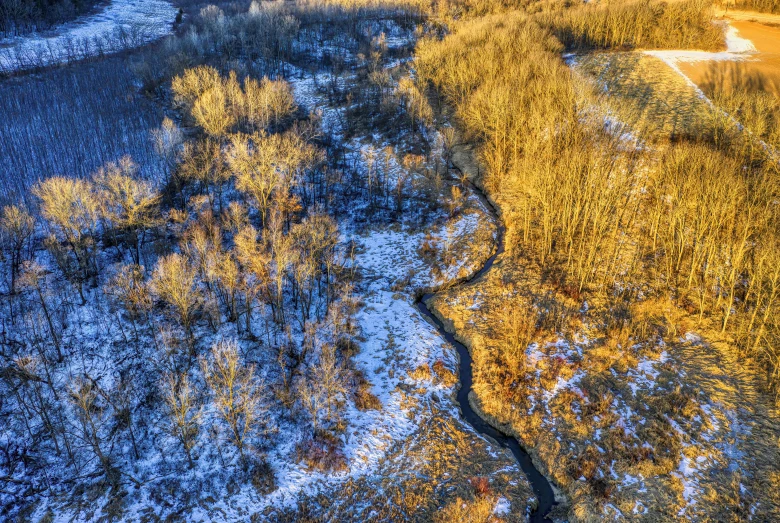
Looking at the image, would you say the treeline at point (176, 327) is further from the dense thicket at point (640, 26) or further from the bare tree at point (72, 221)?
the dense thicket at point (640, 26)

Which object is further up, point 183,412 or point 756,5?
point 756,5

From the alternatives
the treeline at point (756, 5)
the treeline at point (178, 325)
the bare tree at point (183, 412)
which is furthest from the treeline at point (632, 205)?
the treeline at point (756, 5)

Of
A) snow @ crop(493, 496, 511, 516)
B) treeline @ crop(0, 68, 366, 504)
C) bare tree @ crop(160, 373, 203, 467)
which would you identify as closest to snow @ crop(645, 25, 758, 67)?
treeline @ crop(0, 68, 366, 504)

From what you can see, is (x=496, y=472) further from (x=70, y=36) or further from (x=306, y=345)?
(x=70, y=36)

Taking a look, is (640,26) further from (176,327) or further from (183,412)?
(183,412)

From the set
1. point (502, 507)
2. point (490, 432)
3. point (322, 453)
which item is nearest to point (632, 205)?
point (490, 432)

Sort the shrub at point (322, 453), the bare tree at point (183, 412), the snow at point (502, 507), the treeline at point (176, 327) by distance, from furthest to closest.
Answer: the treeline at point (176, 327) < the shrub at point (322, 453) < the bare tree at point (183, 412) < the snow at point (502, 507)
